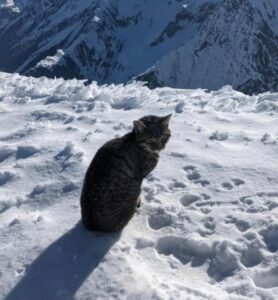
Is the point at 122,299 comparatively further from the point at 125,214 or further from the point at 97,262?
the point at 125,214

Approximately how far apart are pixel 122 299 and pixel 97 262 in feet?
2.66

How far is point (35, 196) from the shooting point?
9312mm

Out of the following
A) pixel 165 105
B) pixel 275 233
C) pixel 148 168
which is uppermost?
pixel 148 168

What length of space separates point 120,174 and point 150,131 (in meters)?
0.72

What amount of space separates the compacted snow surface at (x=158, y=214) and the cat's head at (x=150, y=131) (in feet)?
3.99

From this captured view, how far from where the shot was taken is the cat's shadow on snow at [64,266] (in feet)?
23.0

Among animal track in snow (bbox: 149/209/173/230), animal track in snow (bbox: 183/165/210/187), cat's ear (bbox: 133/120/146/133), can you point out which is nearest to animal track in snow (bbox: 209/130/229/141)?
animal track in snow (bbox: 183/165/210/187)

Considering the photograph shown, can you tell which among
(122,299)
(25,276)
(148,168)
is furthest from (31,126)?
(122,299)

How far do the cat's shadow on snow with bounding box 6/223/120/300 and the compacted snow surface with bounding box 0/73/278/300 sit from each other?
A: 14mm

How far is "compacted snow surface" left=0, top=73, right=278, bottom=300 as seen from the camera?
7.08m

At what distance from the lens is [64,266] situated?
7410mm

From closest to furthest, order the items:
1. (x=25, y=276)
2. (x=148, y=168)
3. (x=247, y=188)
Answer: (x=25, y=276)
(x=148, y=168)
(x=247, y=188)

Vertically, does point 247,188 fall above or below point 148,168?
below

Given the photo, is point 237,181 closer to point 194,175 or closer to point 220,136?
point 194,175
